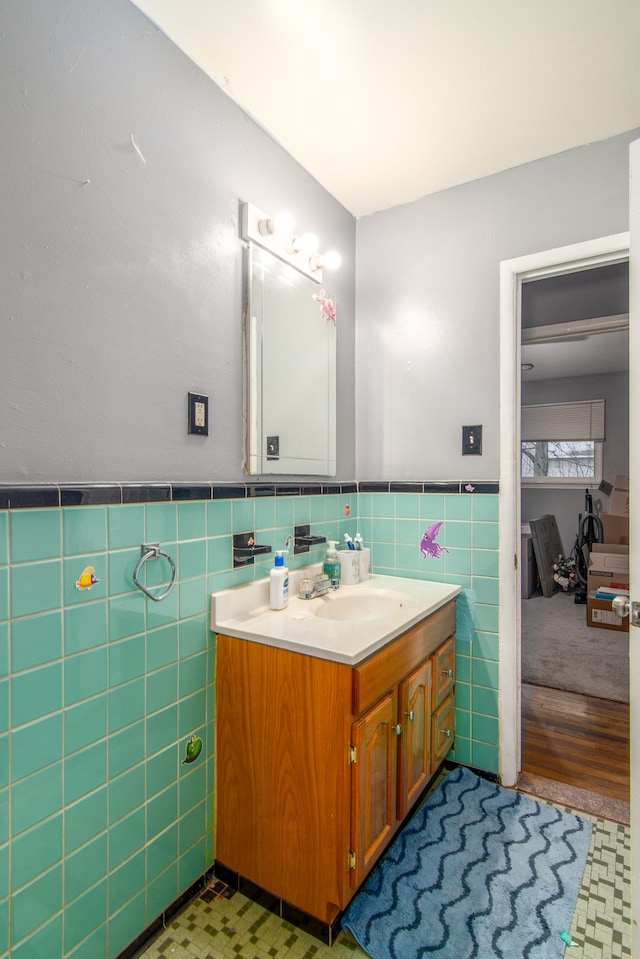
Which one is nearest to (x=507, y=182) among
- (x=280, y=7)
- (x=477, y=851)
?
(x=280, y=7)

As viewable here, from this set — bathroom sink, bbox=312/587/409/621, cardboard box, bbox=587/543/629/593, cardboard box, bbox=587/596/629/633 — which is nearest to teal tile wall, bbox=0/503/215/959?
bathroom sink, bbox=312/587/409/621

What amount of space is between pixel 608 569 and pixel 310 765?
3.56m

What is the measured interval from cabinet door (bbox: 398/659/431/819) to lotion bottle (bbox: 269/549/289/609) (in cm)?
45

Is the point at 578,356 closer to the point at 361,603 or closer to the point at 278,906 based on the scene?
the point at 361,603

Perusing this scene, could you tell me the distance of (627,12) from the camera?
125 cm

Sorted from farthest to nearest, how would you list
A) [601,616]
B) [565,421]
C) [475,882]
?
[565,421]
[601,616]
[475,882]

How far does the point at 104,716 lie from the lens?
1.12 meters

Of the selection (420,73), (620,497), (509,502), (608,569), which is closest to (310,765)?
(509,502)

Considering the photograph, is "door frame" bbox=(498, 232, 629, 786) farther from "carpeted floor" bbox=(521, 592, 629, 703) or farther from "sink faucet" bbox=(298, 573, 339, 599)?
"carpeted floor" bbox=(521, 592, 629, 703)

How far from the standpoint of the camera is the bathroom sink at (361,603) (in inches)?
68.8

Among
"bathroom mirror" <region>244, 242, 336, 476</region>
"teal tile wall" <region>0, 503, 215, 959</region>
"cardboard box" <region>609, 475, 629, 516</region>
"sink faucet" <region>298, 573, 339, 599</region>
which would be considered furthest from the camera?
"cardboard box" <region>609, 475, 629, 516</region>

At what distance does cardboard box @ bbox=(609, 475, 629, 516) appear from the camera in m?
4.28

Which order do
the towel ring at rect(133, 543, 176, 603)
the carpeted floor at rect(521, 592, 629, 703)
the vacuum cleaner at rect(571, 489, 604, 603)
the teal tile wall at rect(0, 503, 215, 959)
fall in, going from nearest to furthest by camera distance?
1. the teal tile wall at rect(0, 503, 215, 959)
2. the towel ring at rect(133, 543, 176, 603)
3. the carpeted floor at rect(521, 592, 629, 703)
4. the vacuum cleaner at rect(571, 489, 604, 603)

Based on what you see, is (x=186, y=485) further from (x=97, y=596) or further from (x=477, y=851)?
(x=477, y=851)
